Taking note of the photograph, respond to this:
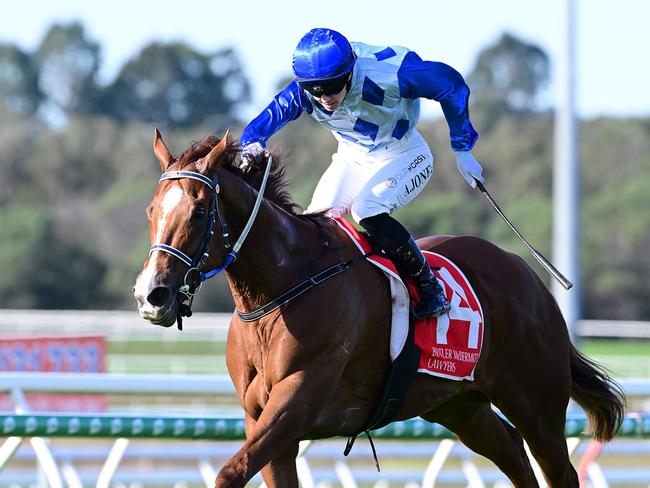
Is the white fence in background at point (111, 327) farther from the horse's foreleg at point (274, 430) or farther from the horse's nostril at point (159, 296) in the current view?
the horse's nostril at point (159, 296)

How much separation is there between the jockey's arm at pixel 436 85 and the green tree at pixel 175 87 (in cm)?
6076

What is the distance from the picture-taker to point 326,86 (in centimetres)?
475

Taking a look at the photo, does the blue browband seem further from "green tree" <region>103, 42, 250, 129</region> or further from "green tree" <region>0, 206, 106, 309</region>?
"green tree" <region>103, 42, 250, 129</region>

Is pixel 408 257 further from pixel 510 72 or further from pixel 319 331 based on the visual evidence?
pixel 510 72

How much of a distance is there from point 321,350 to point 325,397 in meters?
0.17

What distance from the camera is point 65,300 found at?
35562 millimetres

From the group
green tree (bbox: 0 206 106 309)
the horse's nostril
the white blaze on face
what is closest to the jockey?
the white blaze on face

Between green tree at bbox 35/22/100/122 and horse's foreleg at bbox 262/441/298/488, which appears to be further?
green tree at bbox 35/22/100/122

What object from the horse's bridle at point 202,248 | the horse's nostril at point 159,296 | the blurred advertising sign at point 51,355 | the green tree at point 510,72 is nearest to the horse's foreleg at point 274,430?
the horse's bridle at point 202,248

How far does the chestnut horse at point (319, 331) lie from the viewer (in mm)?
4289

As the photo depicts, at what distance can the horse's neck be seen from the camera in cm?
458

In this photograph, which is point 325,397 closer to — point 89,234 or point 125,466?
point 125,466

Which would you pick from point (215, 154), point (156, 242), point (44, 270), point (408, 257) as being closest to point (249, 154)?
point (215, 154)

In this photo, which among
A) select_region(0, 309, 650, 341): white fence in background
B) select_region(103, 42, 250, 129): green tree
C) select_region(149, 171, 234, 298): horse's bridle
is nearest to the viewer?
select_region(149, 171, 234, 298): horse's bridle
